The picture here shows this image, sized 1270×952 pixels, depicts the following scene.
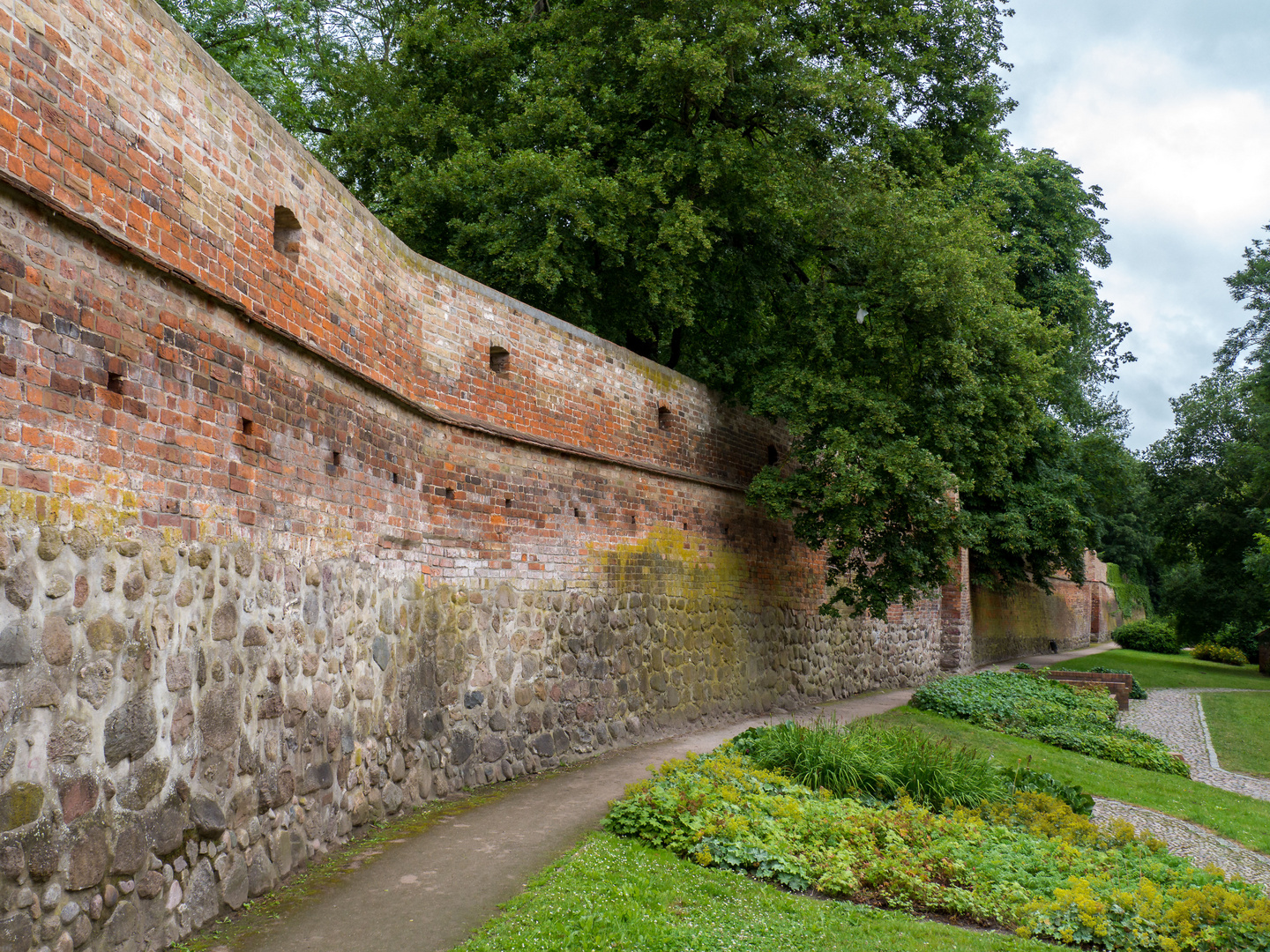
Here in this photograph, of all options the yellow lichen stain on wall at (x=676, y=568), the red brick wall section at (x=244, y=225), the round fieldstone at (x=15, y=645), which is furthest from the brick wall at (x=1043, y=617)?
the round fieldstone at (x=15, y=645)

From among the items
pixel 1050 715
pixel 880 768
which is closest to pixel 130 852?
pixel 880 768

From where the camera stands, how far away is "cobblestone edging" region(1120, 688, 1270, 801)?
12.1 m

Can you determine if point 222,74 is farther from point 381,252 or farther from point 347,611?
point 347,611

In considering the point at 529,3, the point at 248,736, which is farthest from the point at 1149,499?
the point at 248,736

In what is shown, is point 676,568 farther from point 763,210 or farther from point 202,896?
point 202,896

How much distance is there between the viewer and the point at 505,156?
13.5 metres

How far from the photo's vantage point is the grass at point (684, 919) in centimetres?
487

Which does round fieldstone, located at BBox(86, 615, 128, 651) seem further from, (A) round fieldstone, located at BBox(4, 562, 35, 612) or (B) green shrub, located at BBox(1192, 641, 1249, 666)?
(B) green shrub, located at BBox(1192, 641, 1249, 666)

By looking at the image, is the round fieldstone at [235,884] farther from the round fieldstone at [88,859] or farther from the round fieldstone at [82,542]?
the round fieldstone at [82,542]

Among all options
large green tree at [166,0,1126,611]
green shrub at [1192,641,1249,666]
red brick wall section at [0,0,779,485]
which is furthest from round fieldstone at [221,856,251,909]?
green shrub at [1192,641,1249,666]

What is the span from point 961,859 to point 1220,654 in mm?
33765

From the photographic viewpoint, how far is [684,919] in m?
5.24

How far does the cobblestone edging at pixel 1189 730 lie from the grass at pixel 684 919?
8.32 meters

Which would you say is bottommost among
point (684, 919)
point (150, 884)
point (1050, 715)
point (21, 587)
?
point (684, 919)
